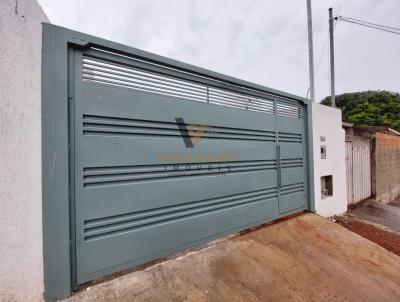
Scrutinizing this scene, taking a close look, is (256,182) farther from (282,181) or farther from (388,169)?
(388,169)

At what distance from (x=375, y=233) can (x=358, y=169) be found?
3086 mm

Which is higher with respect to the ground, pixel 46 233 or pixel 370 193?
pixel 46 233

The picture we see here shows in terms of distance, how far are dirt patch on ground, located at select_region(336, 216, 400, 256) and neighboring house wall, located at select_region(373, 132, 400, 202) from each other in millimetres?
3657

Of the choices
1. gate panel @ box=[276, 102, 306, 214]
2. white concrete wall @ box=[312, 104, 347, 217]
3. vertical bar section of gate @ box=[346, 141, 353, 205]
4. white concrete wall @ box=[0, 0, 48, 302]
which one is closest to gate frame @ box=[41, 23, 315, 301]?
white concrete wall @ box=[0, 0, 48, 302]

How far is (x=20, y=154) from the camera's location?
175 cm

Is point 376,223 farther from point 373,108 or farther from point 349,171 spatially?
point 373,108

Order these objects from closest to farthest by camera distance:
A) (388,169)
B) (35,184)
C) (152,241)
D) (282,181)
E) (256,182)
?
(35,184)
(152,241)
(256,182)
(282,181)
(388,169)

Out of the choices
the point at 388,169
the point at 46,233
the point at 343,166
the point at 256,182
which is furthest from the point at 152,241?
the point at 388,169

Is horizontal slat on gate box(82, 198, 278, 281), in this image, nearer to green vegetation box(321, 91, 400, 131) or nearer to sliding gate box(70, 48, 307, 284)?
sliding gate box(70, 48, 307, 284)

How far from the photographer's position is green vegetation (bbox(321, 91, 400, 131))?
1691cm

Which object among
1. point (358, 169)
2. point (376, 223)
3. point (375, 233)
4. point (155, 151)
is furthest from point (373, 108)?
point (155, 151)

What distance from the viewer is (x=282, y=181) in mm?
4316

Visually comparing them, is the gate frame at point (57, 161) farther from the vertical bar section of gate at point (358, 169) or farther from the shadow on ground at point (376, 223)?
the vertical bar section of gate at point (358, 169)

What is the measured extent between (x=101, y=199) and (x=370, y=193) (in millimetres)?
9189
